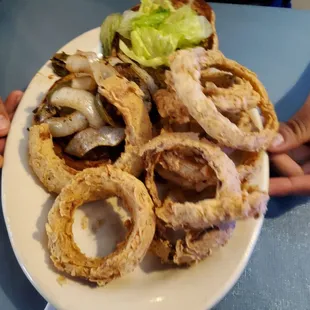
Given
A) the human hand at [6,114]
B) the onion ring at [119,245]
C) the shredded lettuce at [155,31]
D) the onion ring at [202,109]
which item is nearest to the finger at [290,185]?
the onion ring at [202,109]

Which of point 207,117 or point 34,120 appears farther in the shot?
point 34,120

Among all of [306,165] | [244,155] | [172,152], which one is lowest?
[306,165]

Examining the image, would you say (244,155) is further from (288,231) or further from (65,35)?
(65,35)

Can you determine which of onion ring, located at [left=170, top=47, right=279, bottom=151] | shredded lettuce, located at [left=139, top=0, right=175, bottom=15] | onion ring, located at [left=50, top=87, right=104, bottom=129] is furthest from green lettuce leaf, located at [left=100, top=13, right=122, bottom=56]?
onion ring, located at [left=170, top=47, right=279, bottom=151]

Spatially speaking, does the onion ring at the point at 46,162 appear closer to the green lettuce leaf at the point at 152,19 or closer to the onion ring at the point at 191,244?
the onion ring at the point at 191,244

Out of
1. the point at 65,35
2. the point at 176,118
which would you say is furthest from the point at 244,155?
the point at 65,35

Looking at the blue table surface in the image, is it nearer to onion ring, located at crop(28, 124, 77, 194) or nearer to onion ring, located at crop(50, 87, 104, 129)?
onion ring, located at crop(28, 124, 77, 194)
